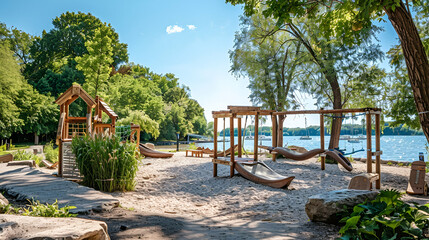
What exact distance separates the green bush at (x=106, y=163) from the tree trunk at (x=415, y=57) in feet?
17.4

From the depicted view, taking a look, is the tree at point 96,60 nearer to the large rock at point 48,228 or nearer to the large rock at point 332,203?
the large rock at point 48,228

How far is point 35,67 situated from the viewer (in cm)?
3569

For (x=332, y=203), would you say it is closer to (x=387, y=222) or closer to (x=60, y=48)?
(x=387, y=222)

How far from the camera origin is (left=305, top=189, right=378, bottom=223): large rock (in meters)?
3.55

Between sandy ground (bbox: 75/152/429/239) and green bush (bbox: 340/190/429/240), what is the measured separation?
400mm

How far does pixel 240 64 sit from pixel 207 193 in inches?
394

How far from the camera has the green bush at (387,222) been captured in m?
2.71

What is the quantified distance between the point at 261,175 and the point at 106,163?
12.4 ft

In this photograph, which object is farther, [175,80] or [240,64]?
[175,80]

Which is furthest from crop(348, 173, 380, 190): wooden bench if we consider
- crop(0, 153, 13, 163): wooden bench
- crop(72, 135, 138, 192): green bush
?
crop(0, 153, 13, 163): wooden bench

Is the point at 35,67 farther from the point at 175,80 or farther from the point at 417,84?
the point at 417,84

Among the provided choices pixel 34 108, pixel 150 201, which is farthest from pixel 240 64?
pixel 34 108

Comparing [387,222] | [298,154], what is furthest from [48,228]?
[298,154]

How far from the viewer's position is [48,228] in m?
Answer: 2.49
